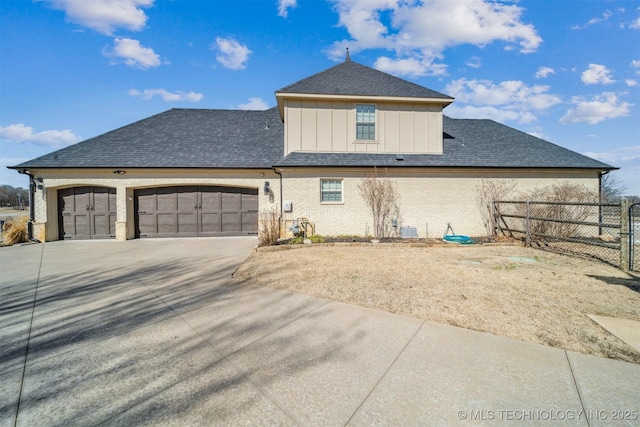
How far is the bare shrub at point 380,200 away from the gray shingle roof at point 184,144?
14.1 ft

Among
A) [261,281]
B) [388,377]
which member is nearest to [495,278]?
[388,377]

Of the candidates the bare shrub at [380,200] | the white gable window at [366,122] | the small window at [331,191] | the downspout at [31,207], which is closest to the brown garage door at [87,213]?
the downspout at [31,207]

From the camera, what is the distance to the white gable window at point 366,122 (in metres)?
12.4

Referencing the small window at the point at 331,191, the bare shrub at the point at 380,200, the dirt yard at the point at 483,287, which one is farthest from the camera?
the small window at the point at 331,191

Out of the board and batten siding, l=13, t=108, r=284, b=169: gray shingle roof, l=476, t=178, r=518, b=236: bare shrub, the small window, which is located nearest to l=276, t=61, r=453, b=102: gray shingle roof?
the board and batten siding

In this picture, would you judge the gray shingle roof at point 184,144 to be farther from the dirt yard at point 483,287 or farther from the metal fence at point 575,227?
the metal fence at point 575,227

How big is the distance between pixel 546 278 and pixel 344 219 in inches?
278

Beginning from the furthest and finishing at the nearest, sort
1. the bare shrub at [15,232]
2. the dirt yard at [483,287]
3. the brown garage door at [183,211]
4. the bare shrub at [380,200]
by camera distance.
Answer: the brown garage door at [183,211] → the bare shrub at [380,200] → the bare shrub at [15,232] → the dirt yard at [483,287]

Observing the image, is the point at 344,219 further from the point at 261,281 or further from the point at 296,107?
the point at 261,281

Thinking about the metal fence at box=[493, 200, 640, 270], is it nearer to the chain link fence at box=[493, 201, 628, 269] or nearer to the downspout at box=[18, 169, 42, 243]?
the chain link fence at box=[493, 201, 628, 269]

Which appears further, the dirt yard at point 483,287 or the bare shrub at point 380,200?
the bare shrub at point 380,200

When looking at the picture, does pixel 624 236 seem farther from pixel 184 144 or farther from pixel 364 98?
pixel 184 144

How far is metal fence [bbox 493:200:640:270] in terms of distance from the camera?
6.61m

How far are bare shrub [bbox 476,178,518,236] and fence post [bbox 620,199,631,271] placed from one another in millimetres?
5396
